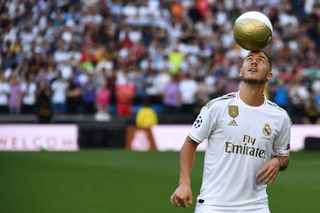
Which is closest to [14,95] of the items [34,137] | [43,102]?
[43,102]

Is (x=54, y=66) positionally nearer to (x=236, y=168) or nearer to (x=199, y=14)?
(x=199, y=14)

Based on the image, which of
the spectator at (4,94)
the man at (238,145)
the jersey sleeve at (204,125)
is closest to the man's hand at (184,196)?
the man at (238,145)

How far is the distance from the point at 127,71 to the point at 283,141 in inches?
712

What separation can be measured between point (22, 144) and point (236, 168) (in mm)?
16500

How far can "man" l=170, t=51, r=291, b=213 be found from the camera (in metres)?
5.98

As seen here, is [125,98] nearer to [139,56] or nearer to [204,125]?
[139,56]

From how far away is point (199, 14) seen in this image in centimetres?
2798

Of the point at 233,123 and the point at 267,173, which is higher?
the point at 233,123

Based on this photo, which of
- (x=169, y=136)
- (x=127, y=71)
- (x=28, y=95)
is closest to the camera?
(x=169, y=136)

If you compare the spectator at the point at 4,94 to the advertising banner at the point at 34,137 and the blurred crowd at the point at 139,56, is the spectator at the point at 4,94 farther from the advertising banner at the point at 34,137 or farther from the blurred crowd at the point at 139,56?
the advertising banner at the point at 34,137

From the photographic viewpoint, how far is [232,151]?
19.7 feet

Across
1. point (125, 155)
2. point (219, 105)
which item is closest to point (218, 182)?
point (219, 105)

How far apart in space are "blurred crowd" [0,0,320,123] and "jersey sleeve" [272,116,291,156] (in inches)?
659

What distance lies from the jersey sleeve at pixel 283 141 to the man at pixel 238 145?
0.15 metres
